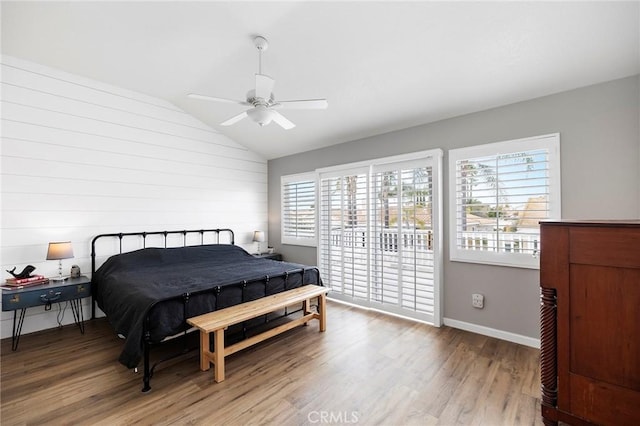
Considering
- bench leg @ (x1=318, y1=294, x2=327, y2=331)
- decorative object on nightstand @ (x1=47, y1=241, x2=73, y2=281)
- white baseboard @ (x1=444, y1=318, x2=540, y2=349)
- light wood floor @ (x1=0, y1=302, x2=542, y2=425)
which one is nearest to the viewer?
light wood floor @ (x1=0, y1=302, x2=542, y2=425)

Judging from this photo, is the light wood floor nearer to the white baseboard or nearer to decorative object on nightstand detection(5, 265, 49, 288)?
the white baseboard

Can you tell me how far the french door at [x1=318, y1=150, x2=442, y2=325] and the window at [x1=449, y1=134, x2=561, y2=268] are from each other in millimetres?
247

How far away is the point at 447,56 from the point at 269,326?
348cm

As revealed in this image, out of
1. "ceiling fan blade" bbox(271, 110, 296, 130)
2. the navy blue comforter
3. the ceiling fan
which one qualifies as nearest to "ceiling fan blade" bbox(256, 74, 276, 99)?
the ceiling fan

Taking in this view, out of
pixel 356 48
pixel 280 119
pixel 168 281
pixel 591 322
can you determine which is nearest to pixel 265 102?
pixel 280 119

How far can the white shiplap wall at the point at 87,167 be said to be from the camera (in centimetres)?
332

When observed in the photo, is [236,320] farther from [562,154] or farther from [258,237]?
[562,154]

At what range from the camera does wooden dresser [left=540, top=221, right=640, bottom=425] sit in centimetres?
160

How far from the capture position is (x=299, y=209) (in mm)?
5379

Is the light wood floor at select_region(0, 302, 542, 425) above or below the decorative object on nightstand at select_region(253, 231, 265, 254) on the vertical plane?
below

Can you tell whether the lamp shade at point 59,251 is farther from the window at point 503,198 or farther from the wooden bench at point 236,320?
the window at point 503,198

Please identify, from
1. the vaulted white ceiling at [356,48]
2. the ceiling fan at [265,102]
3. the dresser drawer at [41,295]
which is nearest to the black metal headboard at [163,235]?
the dresser drawer at [41,295]

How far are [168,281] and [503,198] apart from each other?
3752mm

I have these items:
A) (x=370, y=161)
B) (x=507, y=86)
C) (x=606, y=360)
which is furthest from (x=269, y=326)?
(x=507, y=86)
